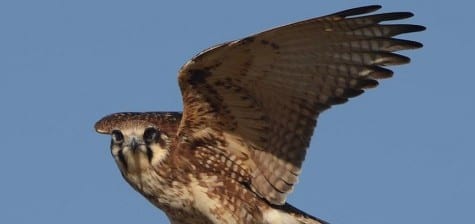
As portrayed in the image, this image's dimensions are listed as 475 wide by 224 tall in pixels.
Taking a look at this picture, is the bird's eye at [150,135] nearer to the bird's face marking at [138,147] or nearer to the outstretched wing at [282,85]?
the bird's face marking at [138,147]

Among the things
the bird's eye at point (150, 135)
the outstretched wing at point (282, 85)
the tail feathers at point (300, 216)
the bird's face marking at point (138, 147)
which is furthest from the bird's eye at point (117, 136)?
the tail feathers at point (300, 216)

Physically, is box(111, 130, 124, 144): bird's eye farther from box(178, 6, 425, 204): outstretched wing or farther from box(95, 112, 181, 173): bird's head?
box(178, 6, 425, 204): outstretched wing

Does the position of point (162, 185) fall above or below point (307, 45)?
below

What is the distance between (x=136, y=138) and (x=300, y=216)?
1.58 meters

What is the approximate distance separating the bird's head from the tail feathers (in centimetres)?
118

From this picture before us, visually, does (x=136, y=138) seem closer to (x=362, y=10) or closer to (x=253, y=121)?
(x=253, y=121)

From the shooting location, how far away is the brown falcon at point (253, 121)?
19219mm

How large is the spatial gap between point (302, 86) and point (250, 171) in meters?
0.88

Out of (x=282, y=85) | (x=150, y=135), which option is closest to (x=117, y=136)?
(x=150, y=135)

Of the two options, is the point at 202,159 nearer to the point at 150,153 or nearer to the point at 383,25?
the point at 150,153

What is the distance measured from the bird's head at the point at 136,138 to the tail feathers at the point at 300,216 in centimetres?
118

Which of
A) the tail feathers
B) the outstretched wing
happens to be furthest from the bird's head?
the tail feathers

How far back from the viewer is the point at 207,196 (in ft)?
64.1

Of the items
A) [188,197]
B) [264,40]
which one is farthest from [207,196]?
[264,40]
